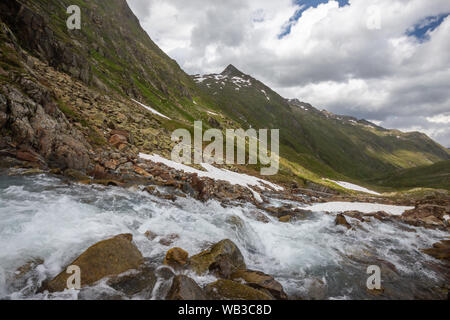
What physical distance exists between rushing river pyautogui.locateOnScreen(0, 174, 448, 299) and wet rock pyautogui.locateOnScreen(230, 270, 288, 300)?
3.34 ft

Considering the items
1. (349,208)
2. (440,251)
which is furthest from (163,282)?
(349,208)

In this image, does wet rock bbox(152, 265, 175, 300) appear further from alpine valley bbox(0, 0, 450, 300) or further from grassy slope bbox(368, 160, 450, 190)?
grassy slope bbox(368, 160, 450, 190)

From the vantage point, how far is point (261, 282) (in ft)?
25.7

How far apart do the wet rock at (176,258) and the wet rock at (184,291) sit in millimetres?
1408

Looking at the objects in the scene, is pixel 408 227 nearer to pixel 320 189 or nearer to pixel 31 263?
pixel 31 263

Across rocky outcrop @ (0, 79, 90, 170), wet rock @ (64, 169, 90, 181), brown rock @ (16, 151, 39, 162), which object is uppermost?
rocky outcrop @ (0, 79, 90, 170)

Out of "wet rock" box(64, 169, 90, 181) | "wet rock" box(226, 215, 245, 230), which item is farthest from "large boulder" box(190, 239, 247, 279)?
"wet rock" box(64, 169, 90, 181)

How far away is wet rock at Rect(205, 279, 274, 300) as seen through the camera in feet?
22.1

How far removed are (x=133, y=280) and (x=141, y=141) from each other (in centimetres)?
2256

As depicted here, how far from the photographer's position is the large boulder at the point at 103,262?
640 cm

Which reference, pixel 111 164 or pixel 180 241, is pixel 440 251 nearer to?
pixel 180 241

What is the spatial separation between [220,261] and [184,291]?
2.39m

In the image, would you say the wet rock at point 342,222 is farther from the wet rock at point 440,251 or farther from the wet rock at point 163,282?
the wet rock at point 163,282
